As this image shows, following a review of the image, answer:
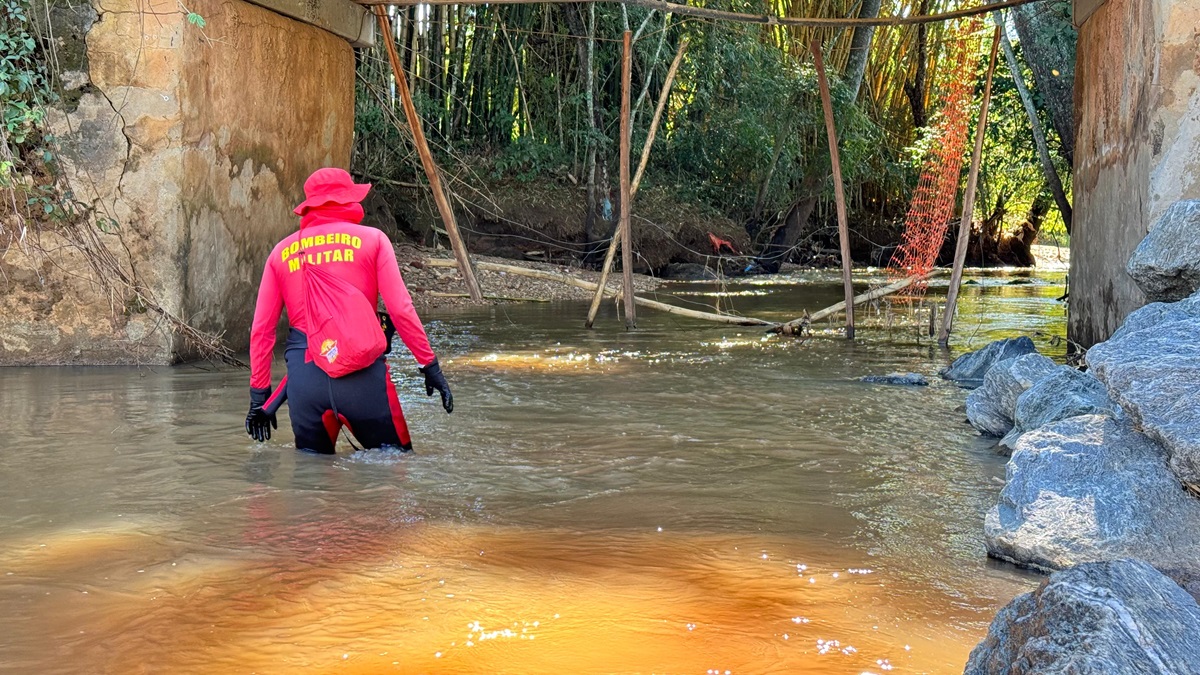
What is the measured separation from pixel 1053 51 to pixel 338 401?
26.3 feet

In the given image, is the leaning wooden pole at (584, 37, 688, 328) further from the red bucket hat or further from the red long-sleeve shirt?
the red long-sleeve shirt

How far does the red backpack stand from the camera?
5285 millimetres

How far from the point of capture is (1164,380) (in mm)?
3971

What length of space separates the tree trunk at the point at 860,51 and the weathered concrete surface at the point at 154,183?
1451cm

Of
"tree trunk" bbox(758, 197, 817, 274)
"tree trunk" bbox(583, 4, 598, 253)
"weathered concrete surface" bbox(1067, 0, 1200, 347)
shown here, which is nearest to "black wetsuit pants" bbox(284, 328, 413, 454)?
"weathered concrete surface" bbox(1067, 0, 1200, 347)

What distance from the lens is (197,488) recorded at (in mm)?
Answer: 5000

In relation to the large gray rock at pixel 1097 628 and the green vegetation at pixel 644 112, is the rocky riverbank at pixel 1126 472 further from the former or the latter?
the green vegetation at pixel 644 112

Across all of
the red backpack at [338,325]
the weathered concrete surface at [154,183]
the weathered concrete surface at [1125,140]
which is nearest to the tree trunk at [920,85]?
the weathered concrete surface at [1125,140]

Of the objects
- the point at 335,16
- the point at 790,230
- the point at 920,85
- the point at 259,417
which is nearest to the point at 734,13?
the point at 335,16

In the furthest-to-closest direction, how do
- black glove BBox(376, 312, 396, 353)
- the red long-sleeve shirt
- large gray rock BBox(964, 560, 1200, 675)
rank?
black glove BBox(376, 312, 396, 353), the red long-sleeve shirt, large gray rock BBox(964, 560, 1200, 675)

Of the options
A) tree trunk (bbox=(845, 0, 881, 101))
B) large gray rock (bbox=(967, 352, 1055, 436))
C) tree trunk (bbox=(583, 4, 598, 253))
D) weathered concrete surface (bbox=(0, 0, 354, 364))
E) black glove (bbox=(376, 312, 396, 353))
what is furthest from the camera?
tree trunk (bbox=(845, 0, 881, 101))

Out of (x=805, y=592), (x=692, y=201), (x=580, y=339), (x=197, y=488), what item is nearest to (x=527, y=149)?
(x=692, y=201)

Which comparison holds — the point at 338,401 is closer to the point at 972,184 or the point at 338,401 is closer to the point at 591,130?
the point at 972,184

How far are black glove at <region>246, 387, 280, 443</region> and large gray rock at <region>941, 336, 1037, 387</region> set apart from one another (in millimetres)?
4946
